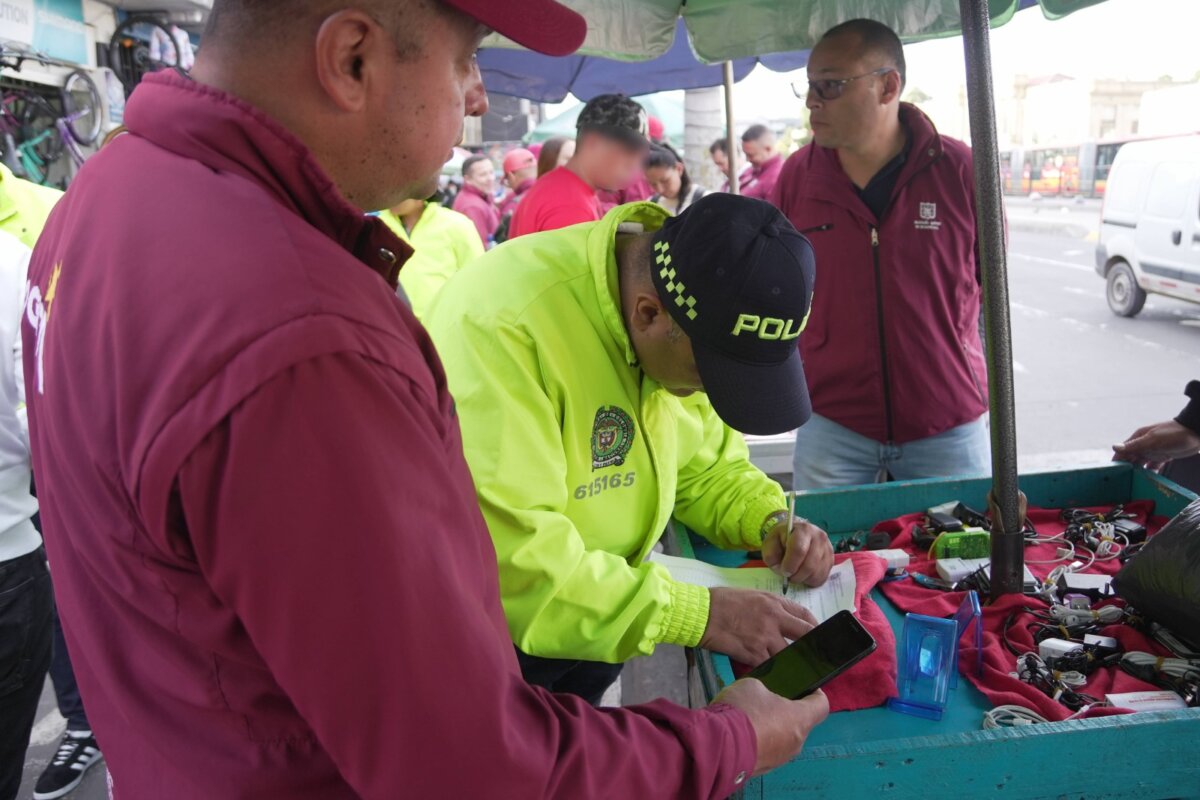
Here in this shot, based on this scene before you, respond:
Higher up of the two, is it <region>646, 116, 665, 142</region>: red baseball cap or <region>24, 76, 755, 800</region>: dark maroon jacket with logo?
<region>646, 116, 665, 142</region>: red baseball cap

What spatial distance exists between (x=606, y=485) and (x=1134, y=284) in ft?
36.6

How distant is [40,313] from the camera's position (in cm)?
97

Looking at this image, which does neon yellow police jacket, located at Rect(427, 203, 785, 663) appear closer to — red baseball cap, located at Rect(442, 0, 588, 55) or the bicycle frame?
red baseball cap, located at Rect(442, 0, 588, 55)

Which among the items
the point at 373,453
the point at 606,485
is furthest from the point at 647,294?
the point at 373,453

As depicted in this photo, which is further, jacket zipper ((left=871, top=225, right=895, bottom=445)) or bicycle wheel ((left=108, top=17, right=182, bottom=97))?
bicycle wheel ((left=108, top=17, right=182, bottom=97))

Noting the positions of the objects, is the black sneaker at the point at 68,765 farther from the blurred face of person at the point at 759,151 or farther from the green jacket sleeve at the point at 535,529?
the blurred face of person at the point at 759,151

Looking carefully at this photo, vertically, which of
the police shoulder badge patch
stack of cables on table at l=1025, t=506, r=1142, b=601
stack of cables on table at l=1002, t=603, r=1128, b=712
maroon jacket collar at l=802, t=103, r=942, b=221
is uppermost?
maroon jacket collar at l=802, t=103, r=942, b=221

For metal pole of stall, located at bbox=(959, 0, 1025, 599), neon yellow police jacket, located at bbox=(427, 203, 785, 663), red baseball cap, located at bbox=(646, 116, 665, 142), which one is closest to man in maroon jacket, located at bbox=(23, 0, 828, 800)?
neon yellow police jacket, located at bbox=(427, 203, 785, 663)

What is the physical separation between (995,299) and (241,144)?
5.24ft

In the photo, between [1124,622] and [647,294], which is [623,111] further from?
[1124,622]

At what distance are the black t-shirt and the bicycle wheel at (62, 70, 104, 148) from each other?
7395 millimetres

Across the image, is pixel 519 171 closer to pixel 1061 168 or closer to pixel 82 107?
pixel 82 107

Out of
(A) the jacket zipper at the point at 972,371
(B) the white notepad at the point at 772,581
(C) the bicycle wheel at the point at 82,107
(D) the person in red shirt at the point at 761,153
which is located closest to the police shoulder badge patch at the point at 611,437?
(B) the white notepad at the point at 772,581

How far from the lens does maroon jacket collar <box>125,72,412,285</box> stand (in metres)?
0.80
